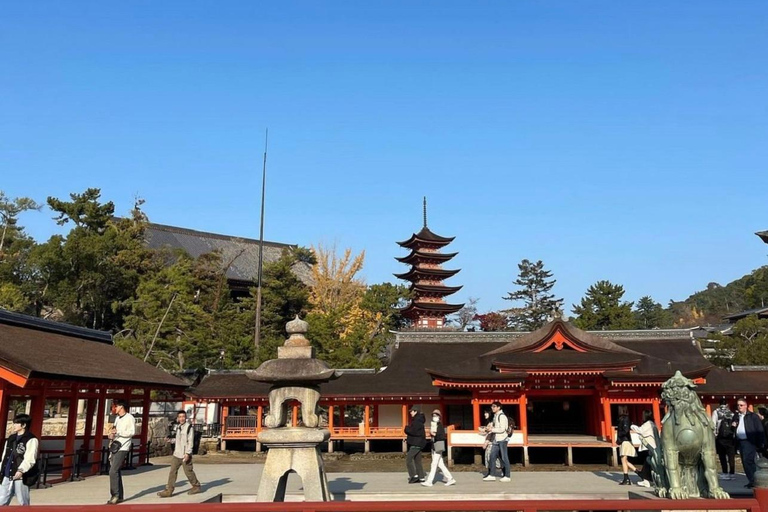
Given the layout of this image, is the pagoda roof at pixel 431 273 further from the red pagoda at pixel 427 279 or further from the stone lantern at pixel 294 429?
the stone lantern at pixel 294 429

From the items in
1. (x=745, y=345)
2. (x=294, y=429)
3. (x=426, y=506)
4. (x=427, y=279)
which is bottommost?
(x=426, y=506)

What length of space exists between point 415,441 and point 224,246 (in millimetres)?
51943

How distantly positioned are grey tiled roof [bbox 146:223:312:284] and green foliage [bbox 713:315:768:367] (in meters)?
37.9

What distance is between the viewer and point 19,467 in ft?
25.5

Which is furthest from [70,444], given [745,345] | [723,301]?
[723,301]

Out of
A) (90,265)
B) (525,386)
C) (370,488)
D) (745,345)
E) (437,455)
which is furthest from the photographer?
(90,265)

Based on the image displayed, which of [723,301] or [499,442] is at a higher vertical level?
[723,301]

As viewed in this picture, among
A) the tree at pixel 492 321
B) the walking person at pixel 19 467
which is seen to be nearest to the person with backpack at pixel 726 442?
the walking person at pixel 19 467

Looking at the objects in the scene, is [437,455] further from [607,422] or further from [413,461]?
[607,422]

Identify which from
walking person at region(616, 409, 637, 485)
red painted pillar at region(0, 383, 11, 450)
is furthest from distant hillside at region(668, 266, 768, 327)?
red painted pillar at region(0, 383, 11, 450)

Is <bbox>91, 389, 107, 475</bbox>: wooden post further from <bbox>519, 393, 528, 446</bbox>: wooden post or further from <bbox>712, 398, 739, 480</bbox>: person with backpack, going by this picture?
<bbox>712, 398, 739, 480</bbox>: person with backpack

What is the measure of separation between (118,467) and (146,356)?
22.1 metres

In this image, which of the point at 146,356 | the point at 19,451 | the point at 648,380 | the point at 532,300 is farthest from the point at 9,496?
the point at 532,300

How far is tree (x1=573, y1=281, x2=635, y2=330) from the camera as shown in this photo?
43.7 m
